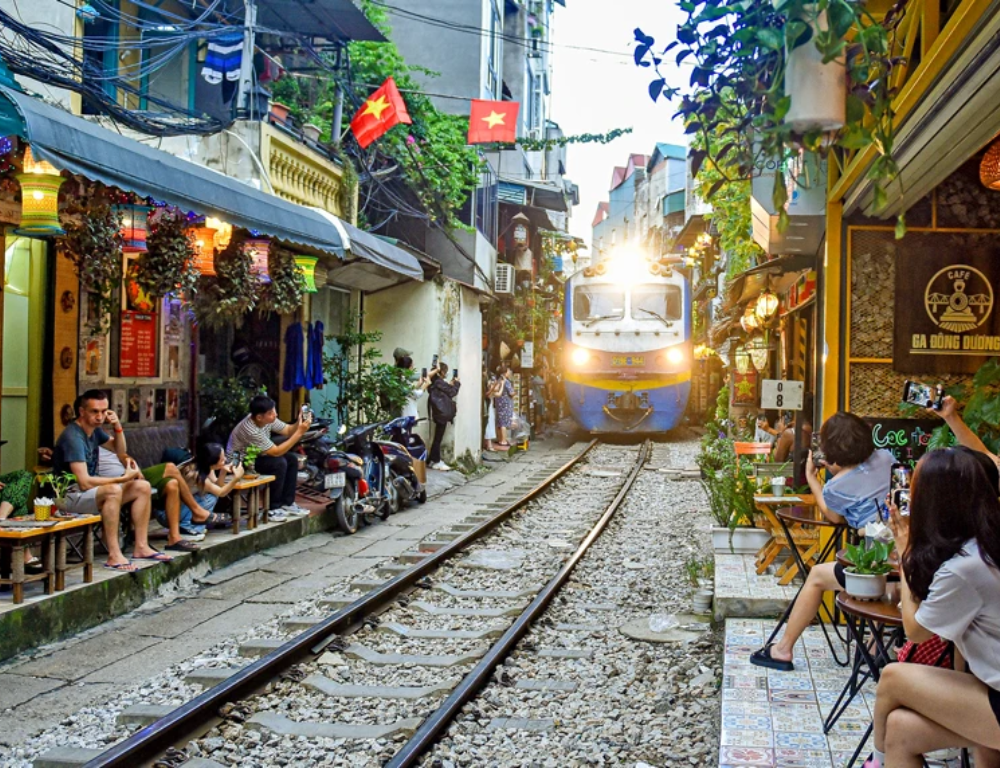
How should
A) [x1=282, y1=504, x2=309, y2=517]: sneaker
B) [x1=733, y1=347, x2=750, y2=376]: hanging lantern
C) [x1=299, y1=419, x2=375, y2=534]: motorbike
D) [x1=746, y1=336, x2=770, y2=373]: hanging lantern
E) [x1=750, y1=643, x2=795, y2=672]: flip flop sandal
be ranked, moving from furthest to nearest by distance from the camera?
[x1=733, y1=347, x2=750, y2=376]: hanging lantern
[x1=746, y1=336, x2=770, y2=373]: hanging lantern
[x1=299, y1=419, x2=375, y2=534]: motorbike
[x1=282, y1=504, x2=309, y2=517]: sneaker
[x1=750, y1=643, x2=795, y2=672]: flip flop sandal

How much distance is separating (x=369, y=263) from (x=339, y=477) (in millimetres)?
4254

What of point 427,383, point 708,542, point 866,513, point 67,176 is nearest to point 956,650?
point 866,513

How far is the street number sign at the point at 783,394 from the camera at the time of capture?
27.7ft

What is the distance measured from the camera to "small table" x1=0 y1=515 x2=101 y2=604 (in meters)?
5.96

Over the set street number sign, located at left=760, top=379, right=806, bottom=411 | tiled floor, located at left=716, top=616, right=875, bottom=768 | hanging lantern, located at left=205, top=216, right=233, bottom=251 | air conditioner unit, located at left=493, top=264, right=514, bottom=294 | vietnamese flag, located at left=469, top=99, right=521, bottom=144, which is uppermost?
vietnamese flag, located at left=469, top=99, right=521, bottom=144

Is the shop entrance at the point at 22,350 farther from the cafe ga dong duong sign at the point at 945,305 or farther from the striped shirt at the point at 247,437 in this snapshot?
the cafe ga dong duong sign at the point at 945,305

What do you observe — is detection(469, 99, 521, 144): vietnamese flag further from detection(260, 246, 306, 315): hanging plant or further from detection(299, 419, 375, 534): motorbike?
detection(299, 419, 375, 534): motorbike

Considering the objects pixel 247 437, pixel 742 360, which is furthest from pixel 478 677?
pixel 742 360

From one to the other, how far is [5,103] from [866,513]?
507 centimetres

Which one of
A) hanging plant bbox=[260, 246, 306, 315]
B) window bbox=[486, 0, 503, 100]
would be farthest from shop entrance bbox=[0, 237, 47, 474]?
window bbox=[486, 0, 503, 100]

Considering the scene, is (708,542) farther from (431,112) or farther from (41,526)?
(431,112)

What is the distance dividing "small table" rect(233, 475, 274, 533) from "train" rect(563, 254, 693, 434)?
37.9ft

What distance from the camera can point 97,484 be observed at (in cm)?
703

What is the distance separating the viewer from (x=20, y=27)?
790 centimetres
